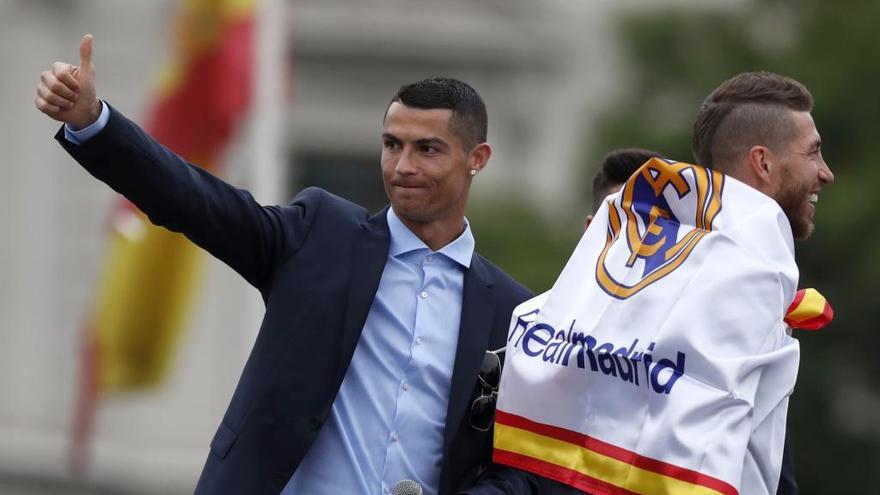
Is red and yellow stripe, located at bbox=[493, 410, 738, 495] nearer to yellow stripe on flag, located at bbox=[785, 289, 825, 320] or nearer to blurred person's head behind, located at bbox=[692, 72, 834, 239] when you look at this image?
yellow stripe on flag, located at bbox=[785, 289, 825, 320]

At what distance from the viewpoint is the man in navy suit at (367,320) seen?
577cm

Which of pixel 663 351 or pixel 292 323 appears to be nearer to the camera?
pixel 663 351

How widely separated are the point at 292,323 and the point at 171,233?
9914 mm

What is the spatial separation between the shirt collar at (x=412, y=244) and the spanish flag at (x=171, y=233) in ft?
26.7

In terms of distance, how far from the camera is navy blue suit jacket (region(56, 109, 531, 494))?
5672 millimetres

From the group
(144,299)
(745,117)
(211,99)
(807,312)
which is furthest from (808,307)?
(144,299)

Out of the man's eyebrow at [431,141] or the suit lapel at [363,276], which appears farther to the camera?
the man's eyebrow at [431,141]

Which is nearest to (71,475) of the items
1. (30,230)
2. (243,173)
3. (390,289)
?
(30,230)

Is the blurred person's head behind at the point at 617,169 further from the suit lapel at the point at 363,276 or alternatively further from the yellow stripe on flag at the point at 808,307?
the yellow stripe on flag at the point at 808,307

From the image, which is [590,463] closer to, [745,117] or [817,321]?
[817,321]

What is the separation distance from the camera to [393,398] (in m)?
5.90

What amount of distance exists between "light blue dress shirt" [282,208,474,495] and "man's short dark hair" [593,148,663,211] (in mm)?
976

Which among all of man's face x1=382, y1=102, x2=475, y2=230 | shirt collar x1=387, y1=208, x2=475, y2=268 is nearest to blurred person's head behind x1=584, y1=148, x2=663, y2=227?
shirt collar x1=387, y1=208, x2=475, y2=268

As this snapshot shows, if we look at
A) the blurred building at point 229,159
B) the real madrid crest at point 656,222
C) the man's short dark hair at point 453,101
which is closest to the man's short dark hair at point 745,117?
the real madrid crest at point 656,222
